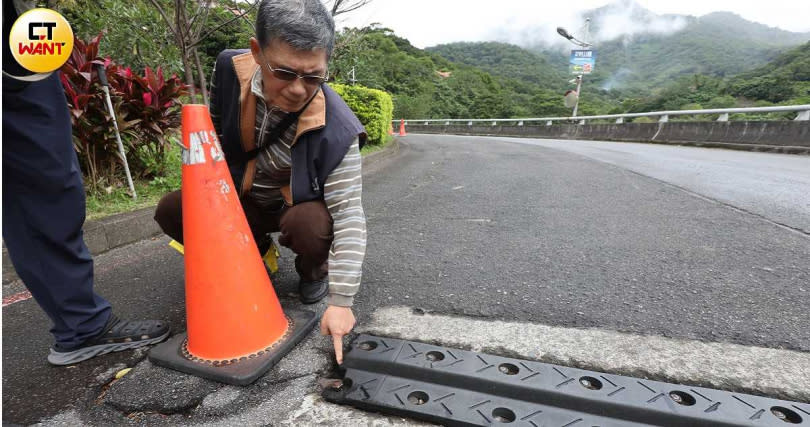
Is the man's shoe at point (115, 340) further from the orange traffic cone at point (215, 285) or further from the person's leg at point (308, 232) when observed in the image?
the person's leg at point (308, 232)

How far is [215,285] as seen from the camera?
4.68ft

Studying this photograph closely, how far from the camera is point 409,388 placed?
1.30m

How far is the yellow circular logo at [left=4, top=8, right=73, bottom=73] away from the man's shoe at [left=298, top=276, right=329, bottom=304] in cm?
122

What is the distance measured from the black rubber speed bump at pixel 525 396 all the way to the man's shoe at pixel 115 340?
797mm

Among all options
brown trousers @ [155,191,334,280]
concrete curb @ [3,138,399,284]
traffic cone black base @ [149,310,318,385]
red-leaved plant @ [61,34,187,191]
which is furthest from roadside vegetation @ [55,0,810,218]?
traffic cone black base @ [149,310,318,385]

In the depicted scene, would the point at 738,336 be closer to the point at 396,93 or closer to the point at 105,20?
the point at 105,20

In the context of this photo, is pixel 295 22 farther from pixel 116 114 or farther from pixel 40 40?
pixel 116 114

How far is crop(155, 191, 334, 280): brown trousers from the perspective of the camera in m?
1.65

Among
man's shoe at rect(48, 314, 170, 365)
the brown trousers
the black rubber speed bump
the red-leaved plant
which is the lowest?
man's shoe at rect(48, 314, 170, 365)

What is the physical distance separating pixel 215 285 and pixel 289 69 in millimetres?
810

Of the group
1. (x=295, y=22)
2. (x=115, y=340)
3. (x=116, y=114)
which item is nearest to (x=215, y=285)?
(x=115, y=340)

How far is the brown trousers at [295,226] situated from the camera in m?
1.65

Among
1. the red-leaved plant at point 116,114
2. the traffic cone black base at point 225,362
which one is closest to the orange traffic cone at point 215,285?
the traffic cone black base at point 225,362

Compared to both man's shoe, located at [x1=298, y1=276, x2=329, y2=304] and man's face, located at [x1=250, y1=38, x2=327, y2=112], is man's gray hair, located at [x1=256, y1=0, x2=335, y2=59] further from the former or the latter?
man's shoe, located at [x1=298, y1=276, x2=329, y2=304]
